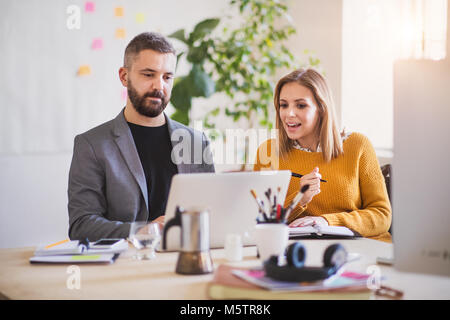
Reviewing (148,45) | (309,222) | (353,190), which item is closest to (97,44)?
(148,45)

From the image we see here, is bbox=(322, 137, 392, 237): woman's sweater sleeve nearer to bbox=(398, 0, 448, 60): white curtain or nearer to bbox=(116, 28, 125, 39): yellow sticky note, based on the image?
bbox=(398, 0, 448, 60): white curtain

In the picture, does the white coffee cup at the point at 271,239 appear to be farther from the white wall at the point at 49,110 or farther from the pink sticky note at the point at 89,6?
the pink sticky note at the point at 89,6

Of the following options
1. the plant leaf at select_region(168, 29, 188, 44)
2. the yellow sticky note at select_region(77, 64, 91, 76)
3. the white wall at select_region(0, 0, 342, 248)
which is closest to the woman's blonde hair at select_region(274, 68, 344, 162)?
the plant leaf at select_region(168, 29, 188, 44)

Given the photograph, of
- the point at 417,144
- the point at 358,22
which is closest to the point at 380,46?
the point at 358,22

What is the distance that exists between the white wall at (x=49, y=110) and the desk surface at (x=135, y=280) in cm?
188

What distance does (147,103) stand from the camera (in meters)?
2.14

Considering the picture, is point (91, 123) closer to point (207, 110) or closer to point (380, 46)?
point (207, 110)

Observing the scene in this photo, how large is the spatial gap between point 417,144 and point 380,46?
2.58 m

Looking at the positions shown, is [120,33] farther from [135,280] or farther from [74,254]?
[135,280]

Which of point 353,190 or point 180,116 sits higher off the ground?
point 180,116

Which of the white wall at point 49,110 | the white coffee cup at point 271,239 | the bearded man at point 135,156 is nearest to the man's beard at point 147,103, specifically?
the bearded man at point 135,156

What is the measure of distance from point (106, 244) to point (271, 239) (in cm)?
53

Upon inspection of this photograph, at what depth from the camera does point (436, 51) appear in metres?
3.12

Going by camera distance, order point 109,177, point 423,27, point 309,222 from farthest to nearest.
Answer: point 423,27 < point 109,177 < point 309,222
